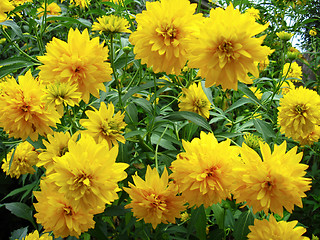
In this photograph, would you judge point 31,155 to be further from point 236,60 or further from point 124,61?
point 236,60

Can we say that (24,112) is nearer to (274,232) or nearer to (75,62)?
(75,62)

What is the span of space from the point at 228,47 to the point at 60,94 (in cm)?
45

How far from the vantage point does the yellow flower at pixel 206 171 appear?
0.75m

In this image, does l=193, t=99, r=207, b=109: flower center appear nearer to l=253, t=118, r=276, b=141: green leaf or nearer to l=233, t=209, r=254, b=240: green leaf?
l=253, t=118, r=276, b=141: green leaf

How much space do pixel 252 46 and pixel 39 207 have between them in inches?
29.8

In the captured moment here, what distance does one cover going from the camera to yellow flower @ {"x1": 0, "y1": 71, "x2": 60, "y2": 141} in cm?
88

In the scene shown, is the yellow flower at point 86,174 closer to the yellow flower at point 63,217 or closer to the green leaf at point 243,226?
the yellow flower at point 63,217

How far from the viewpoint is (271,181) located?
73 cm

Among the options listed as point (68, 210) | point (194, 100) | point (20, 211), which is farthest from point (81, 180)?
point (20, 211)

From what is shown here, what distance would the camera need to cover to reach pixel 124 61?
103 centimetres

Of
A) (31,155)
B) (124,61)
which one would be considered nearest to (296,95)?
(124,61)

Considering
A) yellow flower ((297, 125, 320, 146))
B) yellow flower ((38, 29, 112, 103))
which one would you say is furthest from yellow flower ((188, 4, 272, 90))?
yellow flower ((297, 125, 320, 146))

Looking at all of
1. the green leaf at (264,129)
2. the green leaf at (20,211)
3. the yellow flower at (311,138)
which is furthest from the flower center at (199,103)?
the green leaf at (20,211)

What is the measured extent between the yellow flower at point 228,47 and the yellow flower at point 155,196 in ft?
1.03
